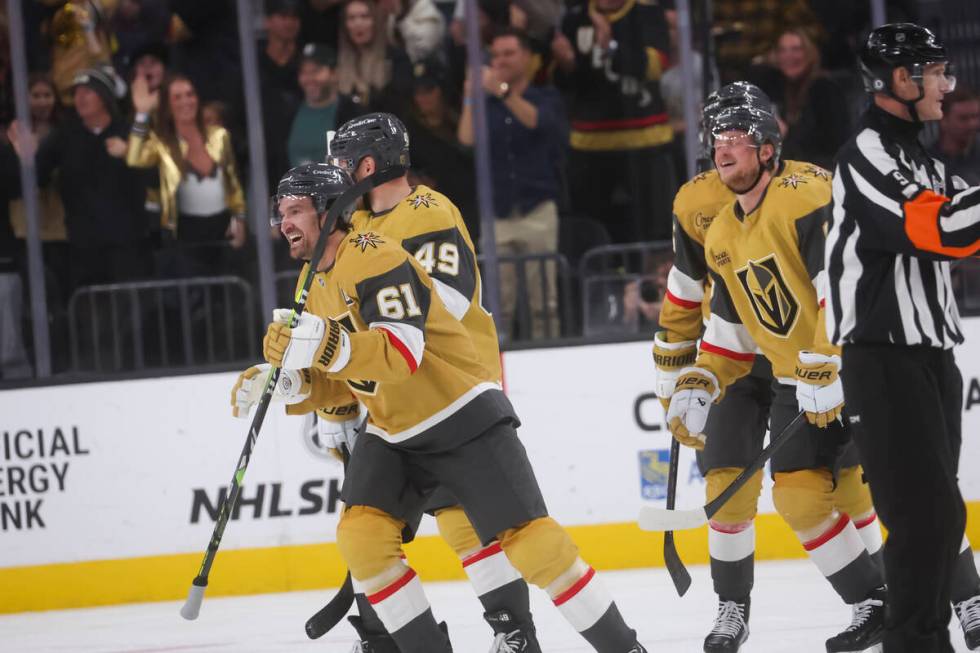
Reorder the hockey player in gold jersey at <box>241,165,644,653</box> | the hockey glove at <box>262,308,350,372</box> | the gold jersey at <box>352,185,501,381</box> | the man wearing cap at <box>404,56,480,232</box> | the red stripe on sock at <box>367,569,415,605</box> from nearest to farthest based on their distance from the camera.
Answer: the hockey glove at <box>262,308,350,372</box>
the hockey player in gold jersey at <box>241,165,644,653</box>
the red stripe on sock at <box>367,569,415,605</box>
the gold jersey at <box>352,185,501,381</box>
the man wearing cap at <box>404,56,480,232</box>

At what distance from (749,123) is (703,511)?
86cm

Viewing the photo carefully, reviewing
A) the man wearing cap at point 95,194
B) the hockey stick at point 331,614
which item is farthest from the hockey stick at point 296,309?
the man wearing cap at point 95,194

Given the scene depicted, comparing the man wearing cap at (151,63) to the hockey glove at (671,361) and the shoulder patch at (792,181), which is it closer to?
the hockey glove at (671,361)

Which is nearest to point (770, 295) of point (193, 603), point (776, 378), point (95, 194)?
point (776, 378)

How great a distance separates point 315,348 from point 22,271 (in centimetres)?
331

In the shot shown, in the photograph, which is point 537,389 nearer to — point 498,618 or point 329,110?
point 329,110

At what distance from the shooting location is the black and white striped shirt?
8.29 feet

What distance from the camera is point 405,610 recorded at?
3064 mm

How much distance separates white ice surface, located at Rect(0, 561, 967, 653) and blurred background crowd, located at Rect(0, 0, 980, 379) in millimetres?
1029

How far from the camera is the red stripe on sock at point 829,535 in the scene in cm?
346

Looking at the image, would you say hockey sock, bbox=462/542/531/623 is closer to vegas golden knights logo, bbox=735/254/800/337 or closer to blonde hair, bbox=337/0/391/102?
vegas golden knights logo, bbox=735/254/800/337

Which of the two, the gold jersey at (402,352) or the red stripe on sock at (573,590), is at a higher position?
the gold jersey at (402,352)

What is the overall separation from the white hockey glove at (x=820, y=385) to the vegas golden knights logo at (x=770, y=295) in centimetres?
19

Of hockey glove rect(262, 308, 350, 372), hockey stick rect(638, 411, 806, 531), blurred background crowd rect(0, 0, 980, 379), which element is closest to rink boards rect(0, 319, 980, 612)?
blurred background crowd rect(0, 0, 980, 379)
